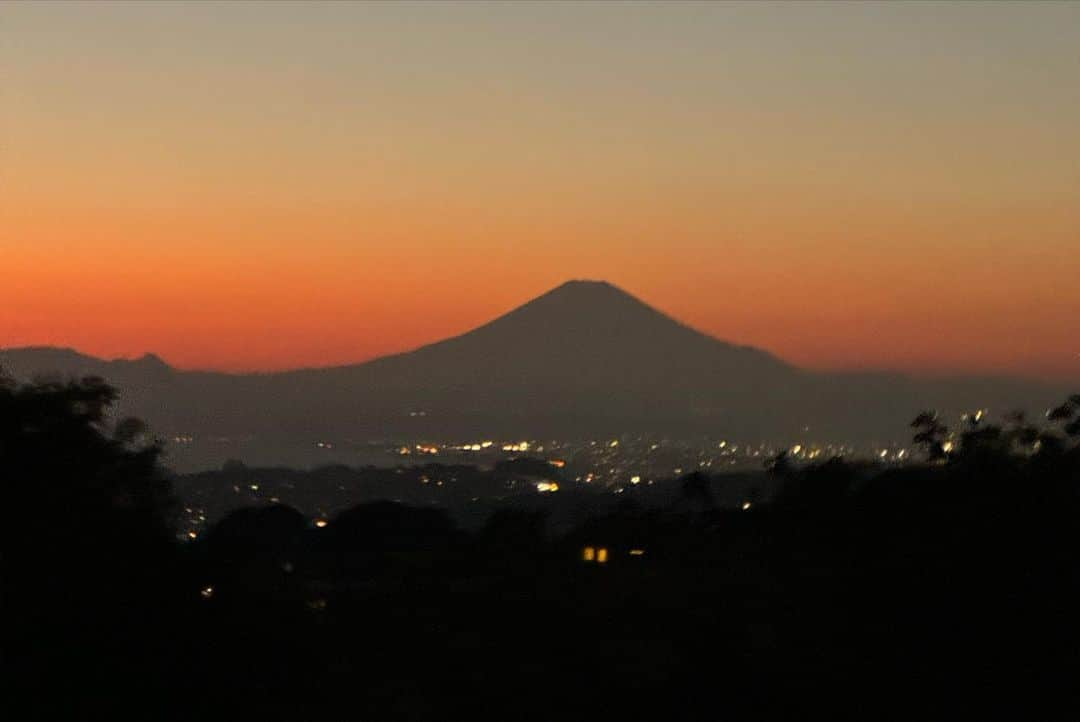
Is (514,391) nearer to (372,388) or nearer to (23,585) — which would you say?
(372,388)

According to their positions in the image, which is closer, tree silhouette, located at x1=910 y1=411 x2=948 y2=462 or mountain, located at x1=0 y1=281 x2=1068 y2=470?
tree silhouette, located at x1=910 y1=411 x2=948 y2=462

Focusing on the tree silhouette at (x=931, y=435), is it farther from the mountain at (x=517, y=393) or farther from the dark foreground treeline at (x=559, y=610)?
the mountain at (x=517, y=393)

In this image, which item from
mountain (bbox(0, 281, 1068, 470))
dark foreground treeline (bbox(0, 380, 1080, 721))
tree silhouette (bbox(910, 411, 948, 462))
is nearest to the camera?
dark foreground treeline (bbox(0, 380, 1080, 721))

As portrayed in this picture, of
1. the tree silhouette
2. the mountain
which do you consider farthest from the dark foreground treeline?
the mountain

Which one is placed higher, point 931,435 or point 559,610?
point 931,435

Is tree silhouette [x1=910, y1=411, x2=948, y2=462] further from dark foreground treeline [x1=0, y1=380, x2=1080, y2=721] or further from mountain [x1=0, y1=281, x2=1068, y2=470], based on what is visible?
mountain [x1=0, y1=281, x2=1068, y2=470]

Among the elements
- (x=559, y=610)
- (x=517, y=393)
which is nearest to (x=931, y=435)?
(x=559, y=610)

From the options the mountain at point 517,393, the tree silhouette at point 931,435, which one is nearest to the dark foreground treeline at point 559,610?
the tree silhouette at point 931,435

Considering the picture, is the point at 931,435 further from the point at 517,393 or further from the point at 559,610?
the point at 517,393

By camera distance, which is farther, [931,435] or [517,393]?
[517,393]
